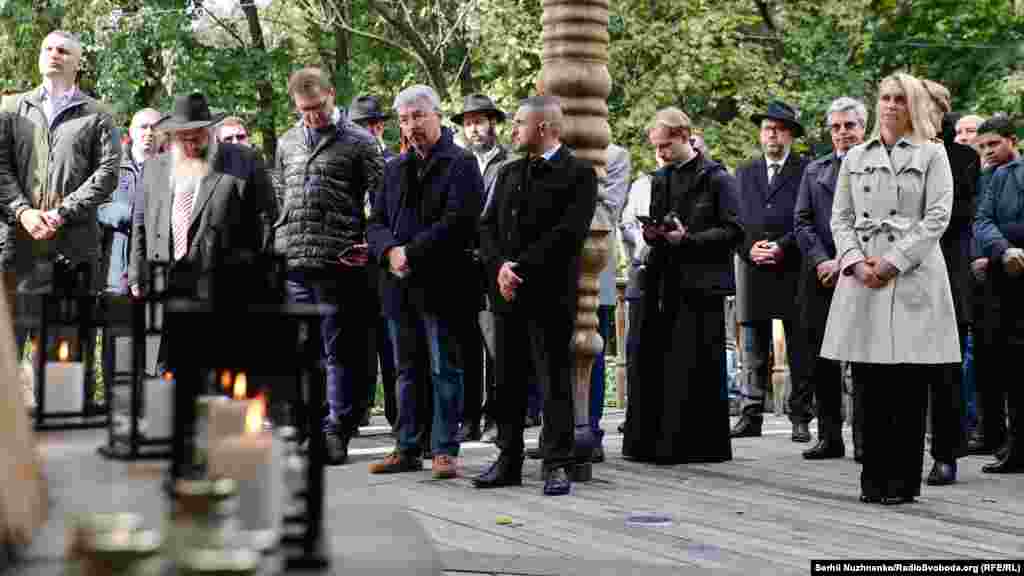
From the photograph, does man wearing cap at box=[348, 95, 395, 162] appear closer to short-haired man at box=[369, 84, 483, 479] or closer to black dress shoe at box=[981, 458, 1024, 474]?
short-haired man at box=[369, 84, 483, 479]

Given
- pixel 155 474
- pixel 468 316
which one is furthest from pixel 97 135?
pixel 155 474

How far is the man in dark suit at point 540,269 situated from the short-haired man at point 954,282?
77.2 inches

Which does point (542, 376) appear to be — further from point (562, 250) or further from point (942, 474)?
point (942, 474)

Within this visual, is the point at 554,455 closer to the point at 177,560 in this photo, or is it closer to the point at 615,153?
the point at 615,153

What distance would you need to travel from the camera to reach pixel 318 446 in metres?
1.72

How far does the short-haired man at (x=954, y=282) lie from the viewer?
8.19 meters

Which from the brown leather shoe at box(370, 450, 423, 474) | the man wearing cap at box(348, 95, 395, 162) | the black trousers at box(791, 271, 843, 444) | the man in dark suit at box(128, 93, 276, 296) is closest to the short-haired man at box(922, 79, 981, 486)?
the black trousers at box(791, 271, 843, 444)

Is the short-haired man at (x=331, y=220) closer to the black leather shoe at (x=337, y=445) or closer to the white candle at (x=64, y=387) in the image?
the black leather shoe at (x=337, y=445)

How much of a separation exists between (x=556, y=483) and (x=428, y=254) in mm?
1371

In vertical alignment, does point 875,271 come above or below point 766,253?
below

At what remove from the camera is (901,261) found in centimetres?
714

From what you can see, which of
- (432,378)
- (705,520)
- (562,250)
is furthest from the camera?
(432,378)

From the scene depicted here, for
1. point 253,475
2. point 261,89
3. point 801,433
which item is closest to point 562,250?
point 801,433

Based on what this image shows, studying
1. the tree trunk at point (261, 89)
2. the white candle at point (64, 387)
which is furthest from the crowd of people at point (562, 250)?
the tree trunk at point (261, 89)
